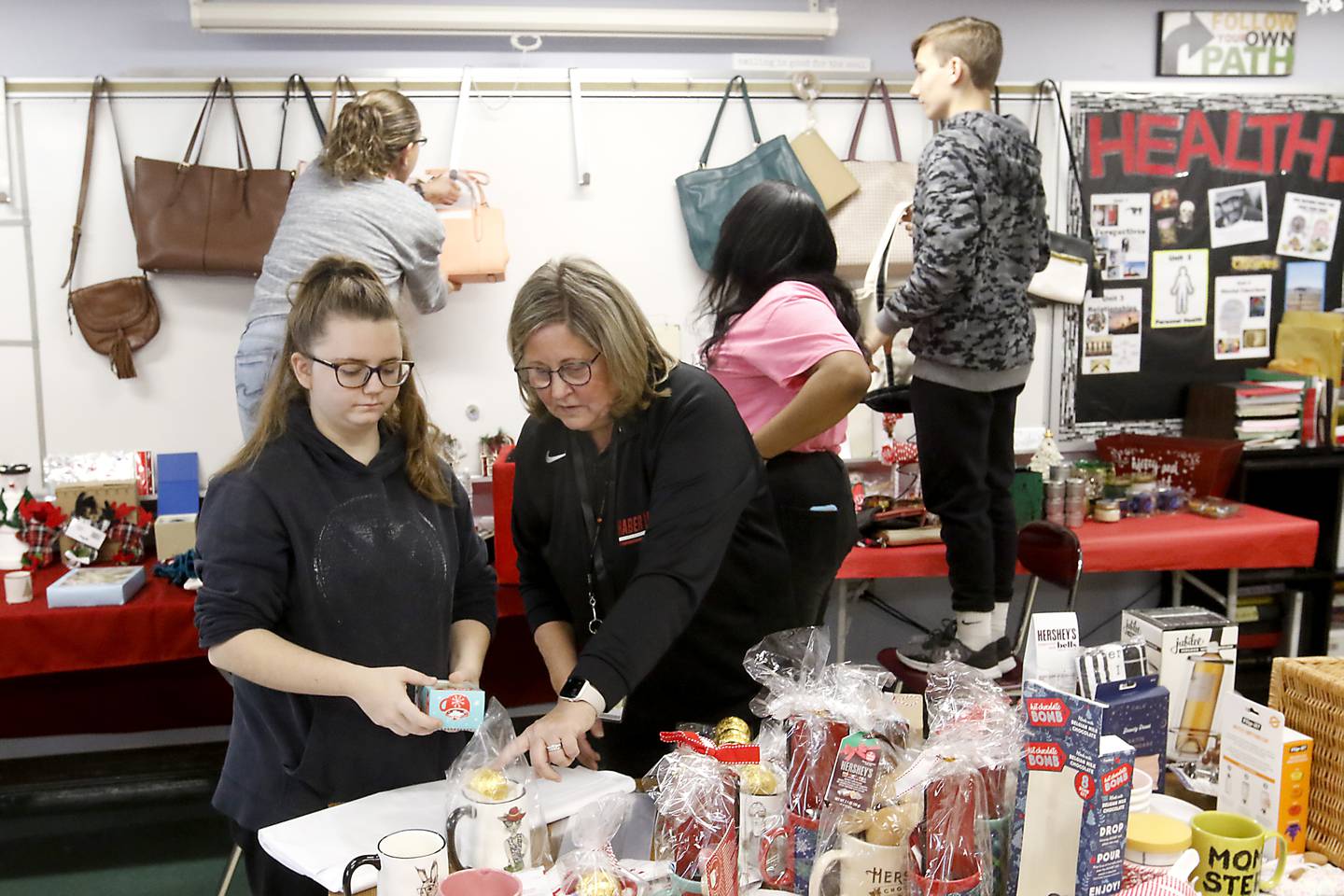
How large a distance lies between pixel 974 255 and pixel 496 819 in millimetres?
2126

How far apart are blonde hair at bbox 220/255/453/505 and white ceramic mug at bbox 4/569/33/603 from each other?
1.81m

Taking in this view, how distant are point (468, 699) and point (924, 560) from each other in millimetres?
2313

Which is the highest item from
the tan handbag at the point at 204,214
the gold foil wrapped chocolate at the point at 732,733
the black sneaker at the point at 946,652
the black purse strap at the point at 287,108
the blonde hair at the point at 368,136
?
the black purse strap at the point at 287,108

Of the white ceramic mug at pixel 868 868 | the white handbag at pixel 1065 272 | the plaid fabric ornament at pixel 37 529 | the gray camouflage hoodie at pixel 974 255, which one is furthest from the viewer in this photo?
the white handbag at pixel 1065 272

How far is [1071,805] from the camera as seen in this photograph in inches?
46.9

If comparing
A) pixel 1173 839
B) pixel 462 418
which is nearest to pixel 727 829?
pixel 1173 839

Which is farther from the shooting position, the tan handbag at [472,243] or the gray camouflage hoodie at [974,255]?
the tan handbag at [472,243]

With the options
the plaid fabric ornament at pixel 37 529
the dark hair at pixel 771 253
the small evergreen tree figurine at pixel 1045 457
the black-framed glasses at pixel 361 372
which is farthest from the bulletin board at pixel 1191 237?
the plaid fabric ornament at pixel 37 529

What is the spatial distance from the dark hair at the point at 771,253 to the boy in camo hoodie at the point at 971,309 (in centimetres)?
58

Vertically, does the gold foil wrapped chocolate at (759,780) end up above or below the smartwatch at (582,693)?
below

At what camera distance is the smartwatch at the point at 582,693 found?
1.46 metres

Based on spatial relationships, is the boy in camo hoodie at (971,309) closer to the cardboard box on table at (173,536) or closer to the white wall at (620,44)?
the white wall at (620,44)

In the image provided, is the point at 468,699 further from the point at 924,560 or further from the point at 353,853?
the point at 924,560

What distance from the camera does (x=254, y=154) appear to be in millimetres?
3600
